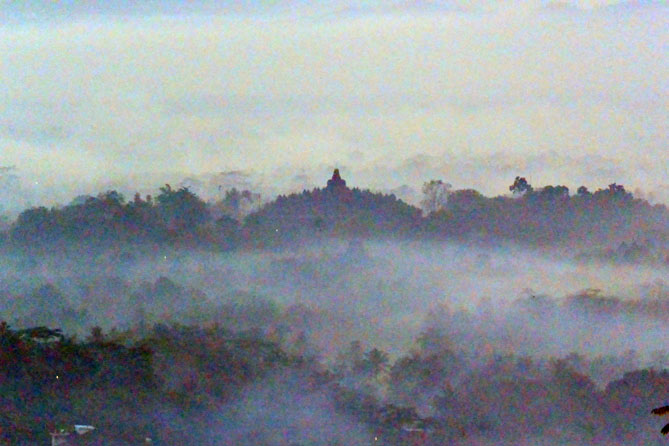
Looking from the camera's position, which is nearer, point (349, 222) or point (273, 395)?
point (273, 395)

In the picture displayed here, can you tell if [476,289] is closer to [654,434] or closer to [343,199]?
[343,199]

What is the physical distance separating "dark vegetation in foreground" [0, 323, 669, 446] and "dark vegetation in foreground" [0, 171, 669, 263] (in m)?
27.1

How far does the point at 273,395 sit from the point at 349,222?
159ft

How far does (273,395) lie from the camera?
59.4 meters

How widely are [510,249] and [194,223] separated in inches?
761

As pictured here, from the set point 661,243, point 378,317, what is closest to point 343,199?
point 661,243

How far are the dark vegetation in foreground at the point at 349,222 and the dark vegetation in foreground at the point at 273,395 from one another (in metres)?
27.1

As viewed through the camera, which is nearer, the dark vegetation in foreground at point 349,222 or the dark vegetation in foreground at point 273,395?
the dark vegetation in foreground at point 273,395

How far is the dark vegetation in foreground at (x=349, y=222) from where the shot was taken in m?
94.4

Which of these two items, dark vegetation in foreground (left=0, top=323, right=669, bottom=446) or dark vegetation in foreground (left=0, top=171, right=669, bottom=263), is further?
dark vegetation in foreground (left=0, top=171, right=669, bottom=263)

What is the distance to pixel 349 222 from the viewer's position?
107312 millimetres

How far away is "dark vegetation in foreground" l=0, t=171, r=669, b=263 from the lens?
3716 inches

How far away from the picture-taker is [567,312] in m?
81.8

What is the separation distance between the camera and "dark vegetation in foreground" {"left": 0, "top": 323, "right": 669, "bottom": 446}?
179 feet
